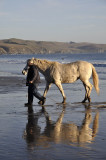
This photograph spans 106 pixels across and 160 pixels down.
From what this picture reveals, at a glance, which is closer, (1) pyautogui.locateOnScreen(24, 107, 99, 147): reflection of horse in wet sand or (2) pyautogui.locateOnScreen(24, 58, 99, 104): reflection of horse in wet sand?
(1) pyautogui.locateOnScreen(24, 107, 99, 147): reflection of horse in wet sand

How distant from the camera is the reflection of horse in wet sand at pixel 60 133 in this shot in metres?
6.13

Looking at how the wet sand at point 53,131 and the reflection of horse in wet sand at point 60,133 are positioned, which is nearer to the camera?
the wet sand at point 53,131

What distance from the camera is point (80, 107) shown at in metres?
10.5

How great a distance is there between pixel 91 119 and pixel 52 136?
82.0 inches

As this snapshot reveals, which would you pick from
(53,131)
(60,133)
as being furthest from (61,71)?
(60,133)

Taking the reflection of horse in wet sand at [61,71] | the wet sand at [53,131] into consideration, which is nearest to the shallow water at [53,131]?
the wet sand at [53,131]

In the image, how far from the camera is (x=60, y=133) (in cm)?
678

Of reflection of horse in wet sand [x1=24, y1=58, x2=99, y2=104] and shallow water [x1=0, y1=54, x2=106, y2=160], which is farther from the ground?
reflection of horse in wet sand [x1=24, y1=58, x2=99, y2=104]

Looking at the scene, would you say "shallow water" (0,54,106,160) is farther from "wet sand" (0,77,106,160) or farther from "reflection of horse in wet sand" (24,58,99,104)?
"reflection of horse in wet sand" (24,58,99,104)

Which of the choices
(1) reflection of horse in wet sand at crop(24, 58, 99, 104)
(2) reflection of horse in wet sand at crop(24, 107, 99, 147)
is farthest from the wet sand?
(1) reflection of horse in wet sand at crop(24, 58, 99, 104)

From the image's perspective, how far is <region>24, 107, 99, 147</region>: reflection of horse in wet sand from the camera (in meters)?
6.13

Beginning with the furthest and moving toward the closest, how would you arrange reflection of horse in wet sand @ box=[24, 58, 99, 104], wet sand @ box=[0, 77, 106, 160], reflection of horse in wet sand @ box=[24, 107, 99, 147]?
reflection of horse in wet sand @ box=[24, 58, 99, 104] → reflection of horse in wet sand @ box=[24, 107, 99, 147] → wet sand @ box=[0, 77, 106, 160]

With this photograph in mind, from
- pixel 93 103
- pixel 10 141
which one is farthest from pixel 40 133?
pixel 93 103

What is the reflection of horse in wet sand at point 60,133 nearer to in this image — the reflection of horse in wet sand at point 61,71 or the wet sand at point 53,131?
the wet sand at point 53,131
